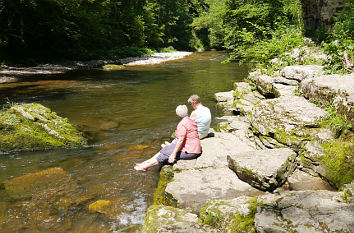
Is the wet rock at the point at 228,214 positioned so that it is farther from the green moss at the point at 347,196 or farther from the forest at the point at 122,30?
the forest at the point at 122,30

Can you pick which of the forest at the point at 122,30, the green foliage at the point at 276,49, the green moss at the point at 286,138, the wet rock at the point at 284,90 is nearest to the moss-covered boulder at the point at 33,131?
the green moss at the point at 286,138

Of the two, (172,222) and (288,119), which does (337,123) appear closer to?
(288,119)

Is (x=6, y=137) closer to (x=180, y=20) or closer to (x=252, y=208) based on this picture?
(x=252, y=208)

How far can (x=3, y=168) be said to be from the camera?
20.6ft

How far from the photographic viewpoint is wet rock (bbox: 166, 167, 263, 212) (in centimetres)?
430

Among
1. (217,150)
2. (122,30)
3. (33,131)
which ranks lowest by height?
(217,150)

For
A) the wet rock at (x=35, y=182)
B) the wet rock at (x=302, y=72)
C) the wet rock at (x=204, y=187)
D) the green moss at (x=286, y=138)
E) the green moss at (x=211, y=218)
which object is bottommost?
the wet rock at (x=35, y=182)

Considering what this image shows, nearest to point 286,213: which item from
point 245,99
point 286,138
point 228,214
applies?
point 228,214

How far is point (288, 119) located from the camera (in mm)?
5566

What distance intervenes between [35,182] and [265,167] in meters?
4.66

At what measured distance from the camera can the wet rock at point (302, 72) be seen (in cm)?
717

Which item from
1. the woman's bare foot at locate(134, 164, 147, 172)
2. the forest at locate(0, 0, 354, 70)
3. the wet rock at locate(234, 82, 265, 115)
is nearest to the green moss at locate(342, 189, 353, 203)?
the woman's bare foot at locate(134, 164, 147, 172)

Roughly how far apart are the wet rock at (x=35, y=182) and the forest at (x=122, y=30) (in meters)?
7.46

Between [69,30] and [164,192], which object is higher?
[69,30]
